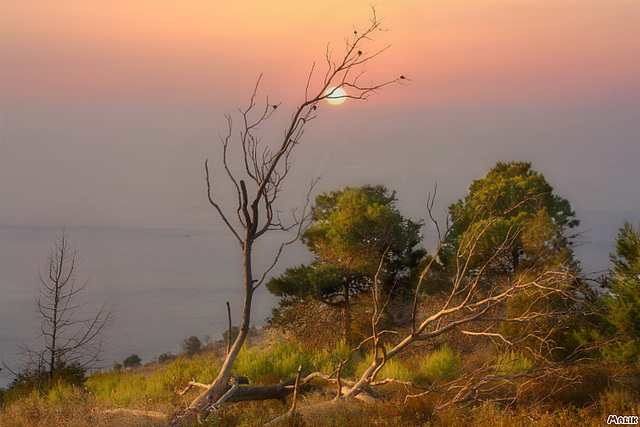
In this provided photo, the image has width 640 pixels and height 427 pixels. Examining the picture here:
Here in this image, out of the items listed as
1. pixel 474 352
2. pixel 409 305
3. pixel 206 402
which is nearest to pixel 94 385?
pixel 206 402

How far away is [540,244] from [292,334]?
8.67m

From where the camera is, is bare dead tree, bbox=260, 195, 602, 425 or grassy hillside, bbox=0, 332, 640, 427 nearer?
grassy hillside, bbox=0, 332, 640, 427

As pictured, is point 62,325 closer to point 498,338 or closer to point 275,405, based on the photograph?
point 275,405

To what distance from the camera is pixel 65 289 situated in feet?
40.4

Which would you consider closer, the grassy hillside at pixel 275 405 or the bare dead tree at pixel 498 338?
the grassy hillside at pixel 275 405

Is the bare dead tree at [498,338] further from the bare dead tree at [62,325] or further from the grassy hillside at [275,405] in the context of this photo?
the bare dead tree at [62,325]

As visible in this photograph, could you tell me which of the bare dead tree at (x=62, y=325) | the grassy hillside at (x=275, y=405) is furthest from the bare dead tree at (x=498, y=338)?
the bare dead tree at (x=62, y=325)

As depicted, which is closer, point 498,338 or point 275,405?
point 275,405

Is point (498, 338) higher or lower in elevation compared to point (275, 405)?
higher

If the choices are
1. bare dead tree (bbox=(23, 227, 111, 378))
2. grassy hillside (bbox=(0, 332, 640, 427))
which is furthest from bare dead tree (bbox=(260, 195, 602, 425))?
bare dead tree (bbox=(23, 227, 111, 378))

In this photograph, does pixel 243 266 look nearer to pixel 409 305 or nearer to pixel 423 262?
pixel 423 262

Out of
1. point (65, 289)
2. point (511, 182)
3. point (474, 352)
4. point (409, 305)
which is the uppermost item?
point (511, 182)

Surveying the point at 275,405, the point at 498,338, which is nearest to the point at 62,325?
the point at 275,405

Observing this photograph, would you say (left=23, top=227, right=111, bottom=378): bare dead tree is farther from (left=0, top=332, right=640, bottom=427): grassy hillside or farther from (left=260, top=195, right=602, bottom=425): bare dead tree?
(left=260, top=195, right=602, bottom=425): bare dead tree
